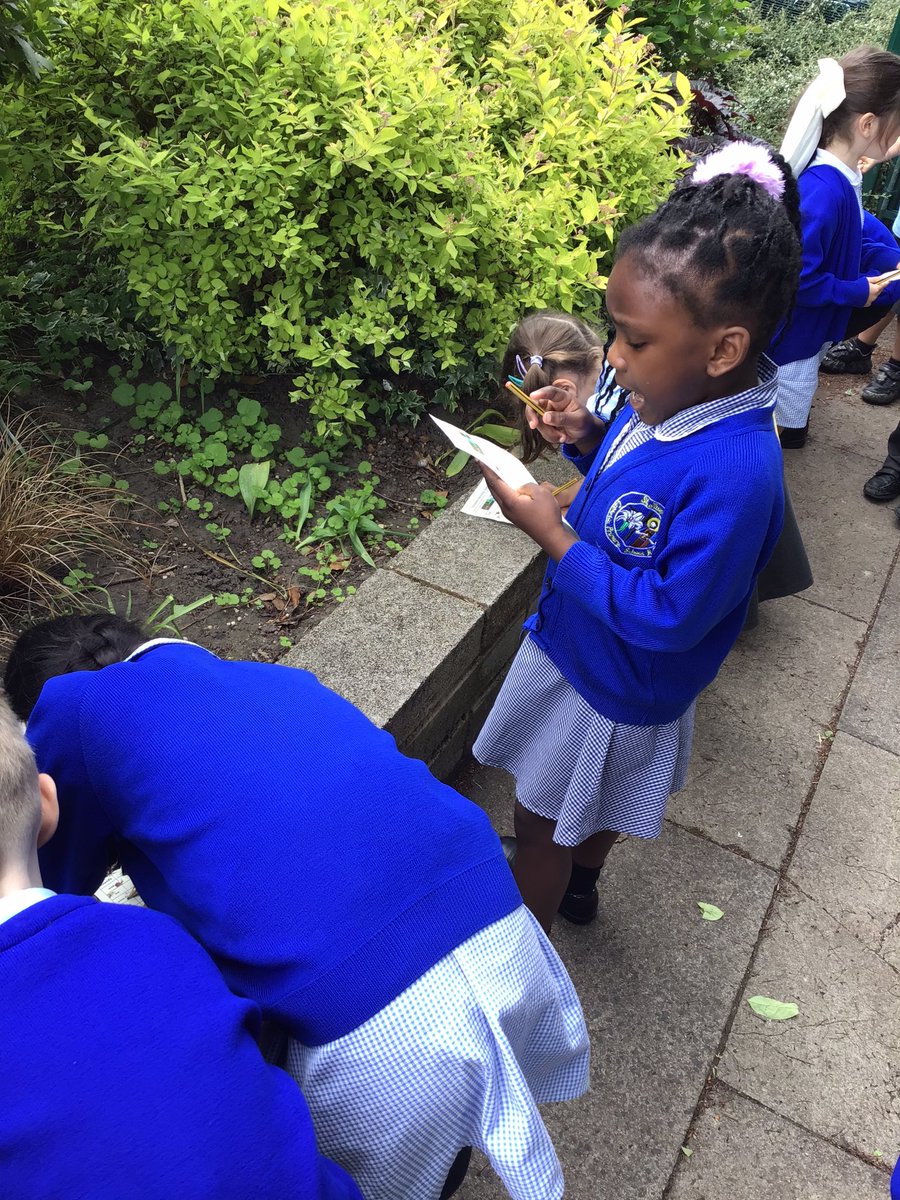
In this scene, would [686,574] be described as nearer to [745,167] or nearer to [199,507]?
[745,167]

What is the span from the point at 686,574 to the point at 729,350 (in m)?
0.40

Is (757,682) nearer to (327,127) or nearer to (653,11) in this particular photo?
(327,127)

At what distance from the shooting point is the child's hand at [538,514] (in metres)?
1.87

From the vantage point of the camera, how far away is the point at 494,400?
3553 mm

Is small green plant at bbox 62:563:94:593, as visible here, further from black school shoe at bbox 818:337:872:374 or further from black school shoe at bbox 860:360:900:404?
black school shoe at bbox 818:337:872:374

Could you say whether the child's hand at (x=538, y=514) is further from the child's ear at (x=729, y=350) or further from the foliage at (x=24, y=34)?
the foliage at (x=24, y=34)

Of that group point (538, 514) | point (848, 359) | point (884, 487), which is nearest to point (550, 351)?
point (538, 514)

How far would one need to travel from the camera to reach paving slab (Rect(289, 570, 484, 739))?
2377 millimetres

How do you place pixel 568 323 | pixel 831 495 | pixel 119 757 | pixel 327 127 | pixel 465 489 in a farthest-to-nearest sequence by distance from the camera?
pixel 831 495 < pixel 465 489 < pixel 327 127 < pixel 568 323 < pixel 119 757

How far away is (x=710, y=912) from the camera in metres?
2.63

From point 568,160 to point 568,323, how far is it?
1499mm

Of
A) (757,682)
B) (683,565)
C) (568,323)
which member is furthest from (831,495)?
(683,565)

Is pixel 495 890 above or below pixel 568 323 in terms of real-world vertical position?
below

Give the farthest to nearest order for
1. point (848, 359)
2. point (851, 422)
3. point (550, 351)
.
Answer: point (848, 359), point (851, 422), point (550, 351)
